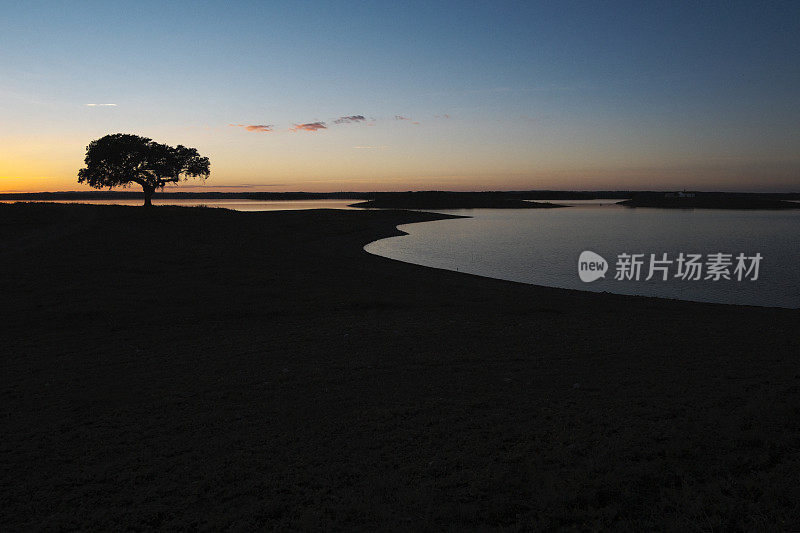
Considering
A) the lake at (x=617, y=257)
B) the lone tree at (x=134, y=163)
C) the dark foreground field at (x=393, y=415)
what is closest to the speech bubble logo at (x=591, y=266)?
the lake at (x=617, y=257)

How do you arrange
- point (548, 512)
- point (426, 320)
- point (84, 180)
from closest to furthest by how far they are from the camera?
point (548, 512)
point (426, 320)
point (84, 180)

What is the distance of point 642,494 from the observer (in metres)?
6.01

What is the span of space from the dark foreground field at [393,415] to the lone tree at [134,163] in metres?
54.8

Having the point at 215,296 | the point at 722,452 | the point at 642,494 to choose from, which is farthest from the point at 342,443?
the point at 215,296

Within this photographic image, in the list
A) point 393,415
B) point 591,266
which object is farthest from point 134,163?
point 393,415

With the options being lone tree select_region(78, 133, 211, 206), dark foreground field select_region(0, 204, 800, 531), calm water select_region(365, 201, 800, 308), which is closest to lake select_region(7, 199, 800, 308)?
calm water select_region(365, 201, 800, 308)

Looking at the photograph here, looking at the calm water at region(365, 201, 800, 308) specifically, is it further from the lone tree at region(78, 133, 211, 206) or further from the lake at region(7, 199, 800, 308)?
the lone tree at region(78, 133, 211, 206)

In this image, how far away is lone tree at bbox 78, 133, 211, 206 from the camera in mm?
65312

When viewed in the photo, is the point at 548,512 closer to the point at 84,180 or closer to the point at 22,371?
the point at 22,371

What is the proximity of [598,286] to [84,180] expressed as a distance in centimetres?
6694

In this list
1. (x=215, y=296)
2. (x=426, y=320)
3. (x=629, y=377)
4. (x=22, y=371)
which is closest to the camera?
(x=629, y=377)

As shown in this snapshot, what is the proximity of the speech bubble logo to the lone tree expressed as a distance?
5519 cm

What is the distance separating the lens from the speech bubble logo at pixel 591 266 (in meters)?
35.1

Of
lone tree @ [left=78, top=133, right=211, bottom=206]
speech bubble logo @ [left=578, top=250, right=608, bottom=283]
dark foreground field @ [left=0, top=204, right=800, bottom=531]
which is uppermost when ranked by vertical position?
lone tree @ [left=78, top=133, right=211, bottom=206]
